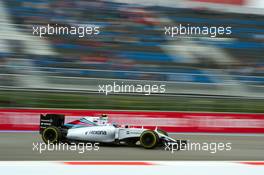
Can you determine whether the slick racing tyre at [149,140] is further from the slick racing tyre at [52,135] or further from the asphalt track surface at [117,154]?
the slick racing tyre at [52,135]

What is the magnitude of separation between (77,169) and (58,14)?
8117 mm

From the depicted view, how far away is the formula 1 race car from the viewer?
14.7ft

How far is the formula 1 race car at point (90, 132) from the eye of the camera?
449cm

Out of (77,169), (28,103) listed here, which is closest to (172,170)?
(77,169)

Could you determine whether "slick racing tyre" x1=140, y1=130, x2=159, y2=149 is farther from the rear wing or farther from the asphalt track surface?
the rear wing

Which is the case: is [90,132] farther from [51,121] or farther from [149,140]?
[149,140]

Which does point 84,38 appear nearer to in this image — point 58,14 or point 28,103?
point 58,14

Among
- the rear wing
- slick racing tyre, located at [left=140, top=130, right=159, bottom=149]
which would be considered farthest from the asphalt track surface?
the rear wing

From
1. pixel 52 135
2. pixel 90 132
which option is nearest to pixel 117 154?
pixel 90 132

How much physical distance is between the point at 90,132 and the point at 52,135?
381 millimetres

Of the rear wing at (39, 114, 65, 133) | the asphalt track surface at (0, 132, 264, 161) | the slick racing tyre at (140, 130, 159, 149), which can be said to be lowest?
the asphalt track surface at (0, 132, 264, 161)

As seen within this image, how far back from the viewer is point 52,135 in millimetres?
4523

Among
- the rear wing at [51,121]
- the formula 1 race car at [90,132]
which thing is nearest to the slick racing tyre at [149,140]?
the formula 1 race car at [90,132]

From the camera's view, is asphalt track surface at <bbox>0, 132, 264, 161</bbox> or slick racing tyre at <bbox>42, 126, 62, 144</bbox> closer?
asphalt track surface at <bbox>0, 132, 264, 161</bbox>
